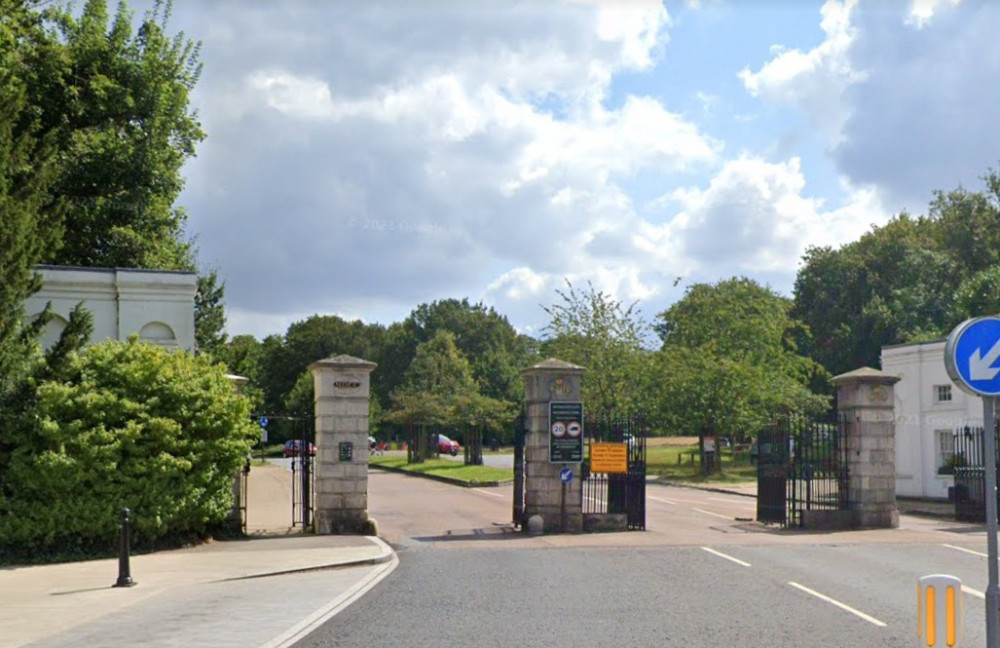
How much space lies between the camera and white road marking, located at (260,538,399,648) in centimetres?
1097

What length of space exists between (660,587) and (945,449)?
22.1m

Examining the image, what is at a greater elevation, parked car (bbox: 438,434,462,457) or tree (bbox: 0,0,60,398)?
tree (bbox: 0,0,60,398)

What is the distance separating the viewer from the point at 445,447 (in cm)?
7462

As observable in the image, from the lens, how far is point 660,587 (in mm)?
14625

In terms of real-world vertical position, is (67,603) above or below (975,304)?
below

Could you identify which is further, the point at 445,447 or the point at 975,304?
the point at 445,447

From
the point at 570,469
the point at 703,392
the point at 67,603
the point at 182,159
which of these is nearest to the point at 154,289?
the point at 182,159

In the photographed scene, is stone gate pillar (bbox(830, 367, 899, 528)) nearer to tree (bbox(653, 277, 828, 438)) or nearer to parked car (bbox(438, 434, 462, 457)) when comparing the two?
tree (bbox(653, 277, 828, 438))

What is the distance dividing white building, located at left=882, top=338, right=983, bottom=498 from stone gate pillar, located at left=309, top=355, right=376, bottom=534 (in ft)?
61.3

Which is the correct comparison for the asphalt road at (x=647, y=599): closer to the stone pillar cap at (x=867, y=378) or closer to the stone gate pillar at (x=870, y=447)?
the stone gate pillar at (x=870, y=447)

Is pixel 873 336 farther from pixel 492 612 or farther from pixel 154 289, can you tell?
pixel 492 612

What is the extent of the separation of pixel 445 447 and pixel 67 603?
61.4 m

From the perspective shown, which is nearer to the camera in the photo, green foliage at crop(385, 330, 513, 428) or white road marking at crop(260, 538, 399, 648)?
white road marking at crop(260, 538, 399, 648)

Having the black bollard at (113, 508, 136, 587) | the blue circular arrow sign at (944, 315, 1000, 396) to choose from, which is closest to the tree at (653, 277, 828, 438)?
the black bollard at (113, 508, 136, 587)
